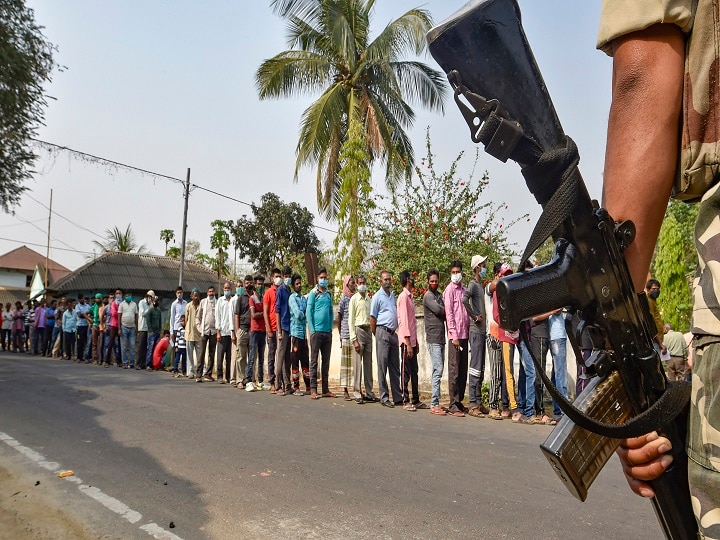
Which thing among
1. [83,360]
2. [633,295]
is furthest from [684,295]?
[83,360]

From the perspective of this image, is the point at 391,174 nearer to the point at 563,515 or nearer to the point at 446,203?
the point at 446,203

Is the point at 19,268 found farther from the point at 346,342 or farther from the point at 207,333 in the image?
the point at 346,342

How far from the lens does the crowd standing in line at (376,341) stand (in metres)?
7.93

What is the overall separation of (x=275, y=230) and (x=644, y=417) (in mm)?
31844

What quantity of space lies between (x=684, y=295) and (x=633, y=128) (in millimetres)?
14254

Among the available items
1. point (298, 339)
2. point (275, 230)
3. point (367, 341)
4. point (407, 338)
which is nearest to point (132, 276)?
point (275, 230)

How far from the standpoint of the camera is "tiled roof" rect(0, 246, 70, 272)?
6045cm

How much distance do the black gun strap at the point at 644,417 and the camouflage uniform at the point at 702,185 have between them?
0.13 metres

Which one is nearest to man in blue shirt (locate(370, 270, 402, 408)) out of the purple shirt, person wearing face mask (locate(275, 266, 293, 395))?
the purple shirt

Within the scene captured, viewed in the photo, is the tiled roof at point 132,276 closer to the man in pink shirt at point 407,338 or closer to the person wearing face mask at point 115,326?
the person wearing face mask at point 115,326

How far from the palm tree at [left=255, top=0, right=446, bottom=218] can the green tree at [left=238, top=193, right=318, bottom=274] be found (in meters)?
15.3

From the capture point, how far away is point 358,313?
986 cm

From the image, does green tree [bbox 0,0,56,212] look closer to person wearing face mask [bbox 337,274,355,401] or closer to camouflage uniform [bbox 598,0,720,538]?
person wearing face mask [bbox 337,274,355,401]

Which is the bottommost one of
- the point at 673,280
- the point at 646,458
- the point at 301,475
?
the point at 301,475
